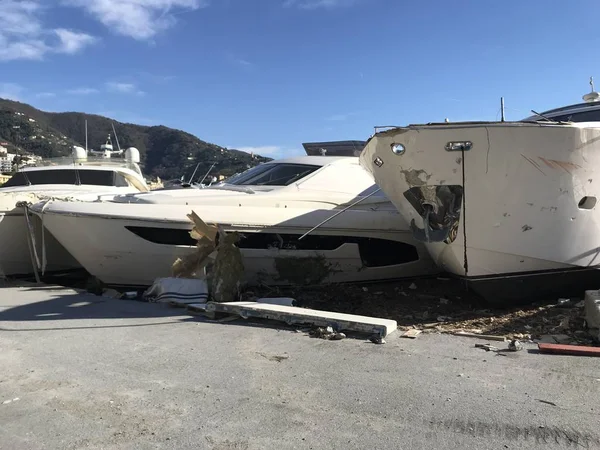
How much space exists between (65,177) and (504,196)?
30.7 ft

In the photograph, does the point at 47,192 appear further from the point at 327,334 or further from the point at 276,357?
the point at 276,357

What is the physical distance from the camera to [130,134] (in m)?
89.1

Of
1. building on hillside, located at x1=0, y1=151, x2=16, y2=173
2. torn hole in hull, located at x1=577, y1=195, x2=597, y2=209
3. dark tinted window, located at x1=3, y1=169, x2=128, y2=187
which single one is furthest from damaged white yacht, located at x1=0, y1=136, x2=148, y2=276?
building on hillside, located at x1=0, y1=151, x2=16, y2=173

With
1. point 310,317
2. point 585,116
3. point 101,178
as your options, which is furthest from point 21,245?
point 585,116

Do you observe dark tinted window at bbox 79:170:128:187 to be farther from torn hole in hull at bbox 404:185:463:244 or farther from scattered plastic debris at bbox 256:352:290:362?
scattered plastic debris at bbox 256:352:290:362

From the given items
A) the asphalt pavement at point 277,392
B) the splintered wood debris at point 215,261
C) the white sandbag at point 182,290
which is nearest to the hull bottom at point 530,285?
the asphalt pavement at point 277,392

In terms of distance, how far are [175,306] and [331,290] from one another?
2192 mm

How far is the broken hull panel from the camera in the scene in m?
7.07

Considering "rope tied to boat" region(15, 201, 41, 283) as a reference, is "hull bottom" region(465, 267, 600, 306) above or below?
below

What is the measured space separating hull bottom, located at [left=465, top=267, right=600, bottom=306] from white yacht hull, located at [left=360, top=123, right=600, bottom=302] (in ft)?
0.04

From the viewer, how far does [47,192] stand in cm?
1006

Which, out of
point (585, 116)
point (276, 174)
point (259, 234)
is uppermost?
point (585, 116)

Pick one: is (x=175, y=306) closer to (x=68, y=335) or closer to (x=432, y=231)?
(x=68, y=335)

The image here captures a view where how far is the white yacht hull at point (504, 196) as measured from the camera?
18.1 ft
